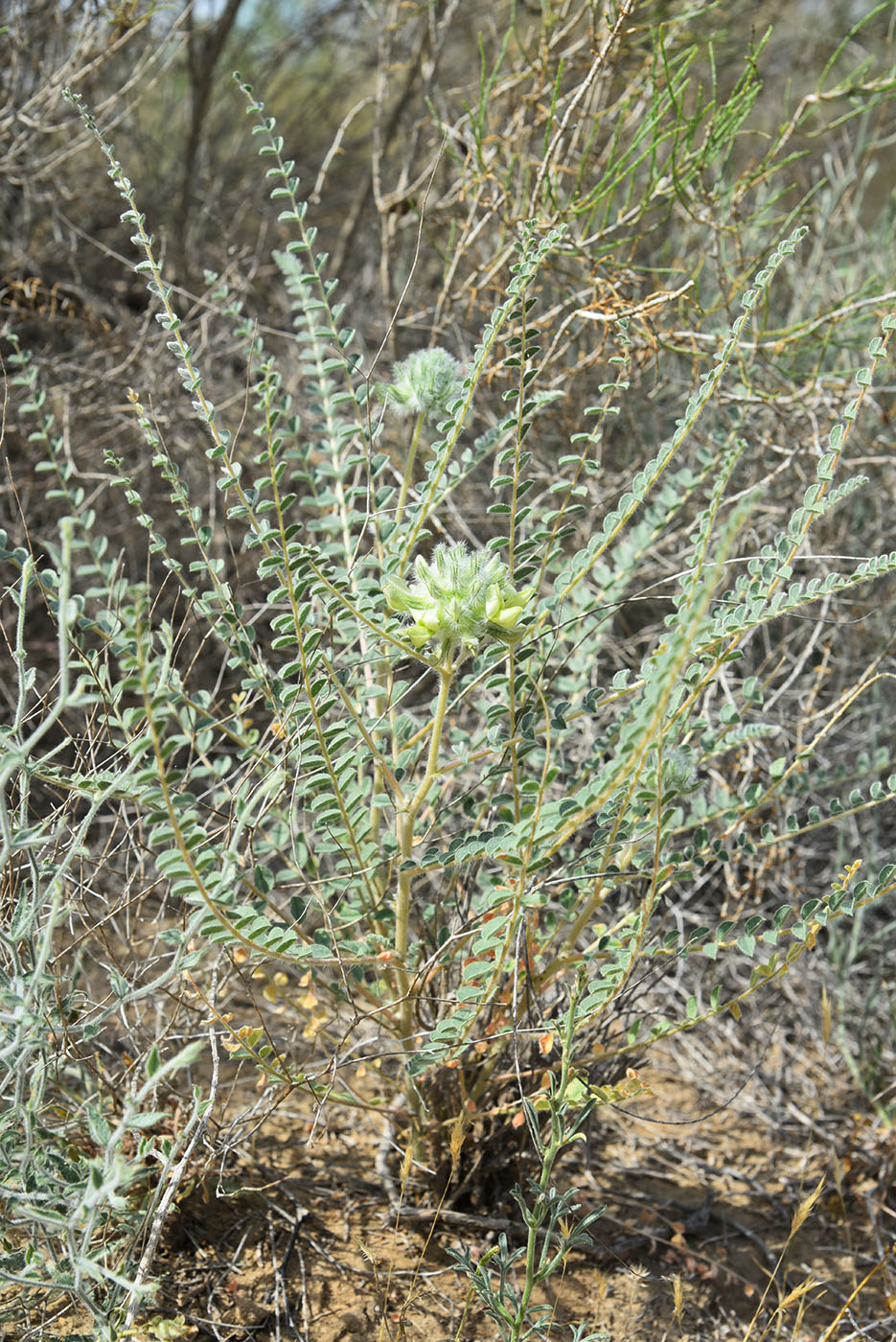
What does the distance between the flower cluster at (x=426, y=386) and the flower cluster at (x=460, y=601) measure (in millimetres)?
411

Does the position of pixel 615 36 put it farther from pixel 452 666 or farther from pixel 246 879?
pixel 246 879

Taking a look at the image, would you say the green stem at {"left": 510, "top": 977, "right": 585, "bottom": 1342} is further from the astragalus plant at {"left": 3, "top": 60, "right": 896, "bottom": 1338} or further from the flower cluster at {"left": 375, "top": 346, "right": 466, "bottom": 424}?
the flower cluster at {"left": 375, "top": 346, "right": 466, "bottom": 424}

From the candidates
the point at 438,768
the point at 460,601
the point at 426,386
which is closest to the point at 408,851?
the point at 438,768

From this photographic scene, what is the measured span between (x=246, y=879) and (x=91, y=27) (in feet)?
8.32

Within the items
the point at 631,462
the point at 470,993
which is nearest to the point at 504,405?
the point at 631,462

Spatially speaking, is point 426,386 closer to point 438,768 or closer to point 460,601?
point 460,601

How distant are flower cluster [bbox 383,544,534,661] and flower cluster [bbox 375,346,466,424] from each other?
41 centimetres

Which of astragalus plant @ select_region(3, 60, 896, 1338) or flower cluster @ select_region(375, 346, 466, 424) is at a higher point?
flower cluster @ select_region(375, 346, 466, 424)

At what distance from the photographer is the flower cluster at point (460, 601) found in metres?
1.39

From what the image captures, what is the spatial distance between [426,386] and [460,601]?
1.71ft

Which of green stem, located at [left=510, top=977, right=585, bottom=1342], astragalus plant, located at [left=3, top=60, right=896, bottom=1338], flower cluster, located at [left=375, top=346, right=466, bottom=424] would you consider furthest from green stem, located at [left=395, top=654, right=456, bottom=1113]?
flower cluster, located at [left=375, top=346, right=466, bottom=424]

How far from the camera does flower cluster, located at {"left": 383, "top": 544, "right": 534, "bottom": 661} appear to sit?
1391 mm

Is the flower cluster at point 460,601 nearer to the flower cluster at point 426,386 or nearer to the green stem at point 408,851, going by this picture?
the green stem at point 408,851

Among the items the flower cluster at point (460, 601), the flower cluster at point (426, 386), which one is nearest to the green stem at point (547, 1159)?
the flower cluster at point (460, 601)
